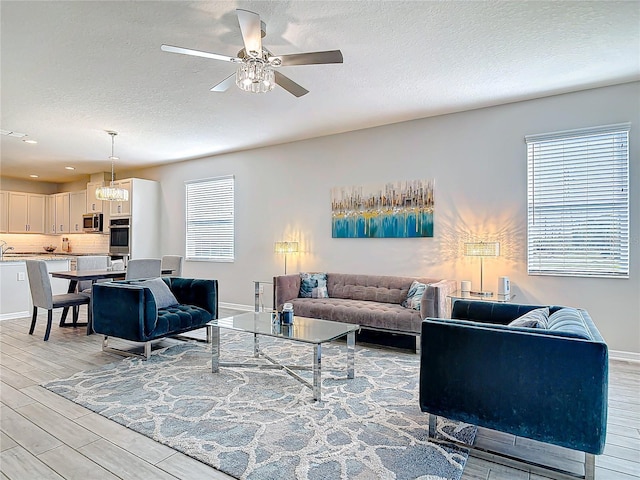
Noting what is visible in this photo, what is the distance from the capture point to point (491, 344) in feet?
6.56

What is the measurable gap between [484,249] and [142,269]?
14.3ft

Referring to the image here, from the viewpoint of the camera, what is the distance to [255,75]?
267 cm

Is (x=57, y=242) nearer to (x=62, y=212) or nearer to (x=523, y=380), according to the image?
(x=62, y=212)

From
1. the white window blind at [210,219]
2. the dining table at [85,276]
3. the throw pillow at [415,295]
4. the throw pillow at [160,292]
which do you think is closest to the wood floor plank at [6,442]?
the throw pillow at [160,292]

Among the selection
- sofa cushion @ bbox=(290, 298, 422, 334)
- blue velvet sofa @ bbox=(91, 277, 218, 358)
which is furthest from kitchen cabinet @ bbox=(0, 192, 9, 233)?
sofa cushion @ bbox=(290, 298, 422, 334)

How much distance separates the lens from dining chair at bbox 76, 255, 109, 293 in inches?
214

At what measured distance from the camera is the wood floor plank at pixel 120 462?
6.31 ft

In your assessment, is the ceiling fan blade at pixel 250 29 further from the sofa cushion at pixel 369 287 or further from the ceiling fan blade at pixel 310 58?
the sofa cushion at pixel 369 287

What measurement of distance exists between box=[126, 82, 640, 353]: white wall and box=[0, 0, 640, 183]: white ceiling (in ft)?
0.85

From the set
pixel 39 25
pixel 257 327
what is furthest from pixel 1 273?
pixel 257 327

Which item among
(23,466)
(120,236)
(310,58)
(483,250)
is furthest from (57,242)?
(483,250)

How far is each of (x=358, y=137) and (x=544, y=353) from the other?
4.24 m

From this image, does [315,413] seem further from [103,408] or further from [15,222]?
[15,222]

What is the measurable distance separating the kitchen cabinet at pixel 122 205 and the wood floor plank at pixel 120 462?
6.32 m
